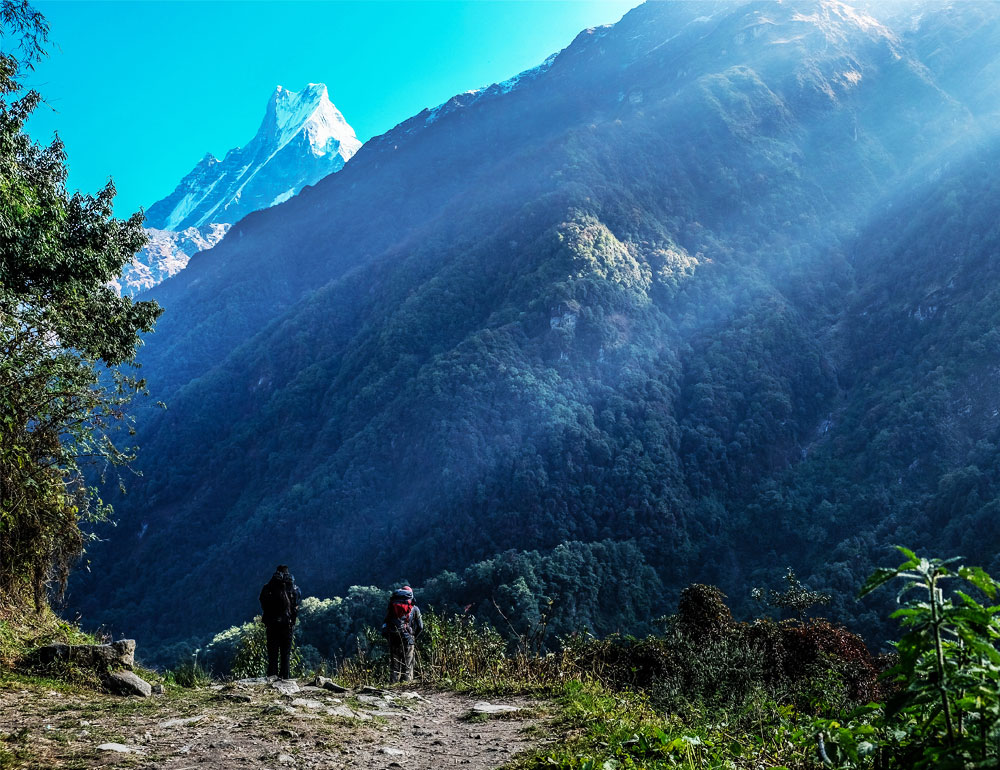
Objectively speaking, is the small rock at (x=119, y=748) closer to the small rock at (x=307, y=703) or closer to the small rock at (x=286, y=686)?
the small rock at (x=307, y=703)

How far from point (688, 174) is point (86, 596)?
10682cm

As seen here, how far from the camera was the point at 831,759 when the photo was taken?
243cm

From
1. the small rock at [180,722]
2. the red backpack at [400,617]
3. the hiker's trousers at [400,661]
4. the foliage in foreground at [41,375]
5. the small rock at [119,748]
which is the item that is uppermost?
the foliage in foreground at [41,375]

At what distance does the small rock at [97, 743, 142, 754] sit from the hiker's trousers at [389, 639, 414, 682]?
12.9 feet

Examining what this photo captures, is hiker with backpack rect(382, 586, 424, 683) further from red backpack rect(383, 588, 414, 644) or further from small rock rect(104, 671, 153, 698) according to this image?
small rock rect(104, 671, 153, 698)

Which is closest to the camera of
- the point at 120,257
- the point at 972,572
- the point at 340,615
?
the point at 972,572

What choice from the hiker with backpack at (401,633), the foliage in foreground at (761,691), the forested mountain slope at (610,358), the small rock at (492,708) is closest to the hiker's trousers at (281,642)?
the foliage in foreground at (761,691)

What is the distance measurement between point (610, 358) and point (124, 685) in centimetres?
8073

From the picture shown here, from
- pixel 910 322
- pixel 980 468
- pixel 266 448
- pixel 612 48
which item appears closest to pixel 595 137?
pixel 612 48

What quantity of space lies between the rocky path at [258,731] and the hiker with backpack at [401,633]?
1.65 m

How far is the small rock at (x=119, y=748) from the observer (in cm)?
389

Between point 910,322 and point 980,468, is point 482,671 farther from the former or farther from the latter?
point 910,322

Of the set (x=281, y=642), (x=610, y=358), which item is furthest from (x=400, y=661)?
(x=610, y=358)

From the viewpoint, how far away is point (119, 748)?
3.95 meters
